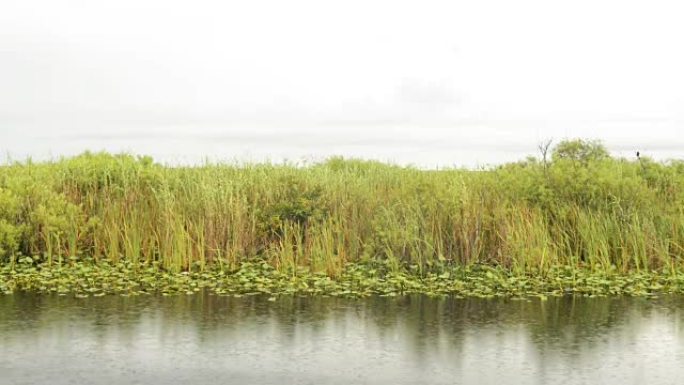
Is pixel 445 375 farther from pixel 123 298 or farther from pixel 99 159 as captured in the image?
pixel 99 159

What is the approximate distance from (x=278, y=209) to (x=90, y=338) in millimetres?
6837

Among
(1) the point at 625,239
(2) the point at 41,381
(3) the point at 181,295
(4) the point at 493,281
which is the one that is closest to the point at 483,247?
(4) the point at 493,281

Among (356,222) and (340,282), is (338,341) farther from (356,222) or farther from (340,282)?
(356,222)

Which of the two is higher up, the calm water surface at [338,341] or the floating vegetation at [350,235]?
the floating vegetation at [350,235]

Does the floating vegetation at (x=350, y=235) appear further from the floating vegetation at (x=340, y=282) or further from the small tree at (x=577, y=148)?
the small tree at (x=577, y=148)

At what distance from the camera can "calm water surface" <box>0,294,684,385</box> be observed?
7012 mm

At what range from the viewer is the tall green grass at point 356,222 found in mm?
13336

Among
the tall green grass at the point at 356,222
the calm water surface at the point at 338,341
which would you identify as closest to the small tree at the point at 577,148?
the tall green grass at the point at 356,222

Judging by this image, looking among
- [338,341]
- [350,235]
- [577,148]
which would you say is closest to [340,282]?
[350,235]

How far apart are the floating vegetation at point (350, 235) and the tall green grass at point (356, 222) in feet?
0.12

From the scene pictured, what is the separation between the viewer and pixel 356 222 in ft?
46.4

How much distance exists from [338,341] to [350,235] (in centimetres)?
570

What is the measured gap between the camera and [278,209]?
15.0 metres

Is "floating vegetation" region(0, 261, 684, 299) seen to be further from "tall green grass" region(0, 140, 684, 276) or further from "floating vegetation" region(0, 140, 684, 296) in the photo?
"tall green grass" region(0, 140, 684, 276)
